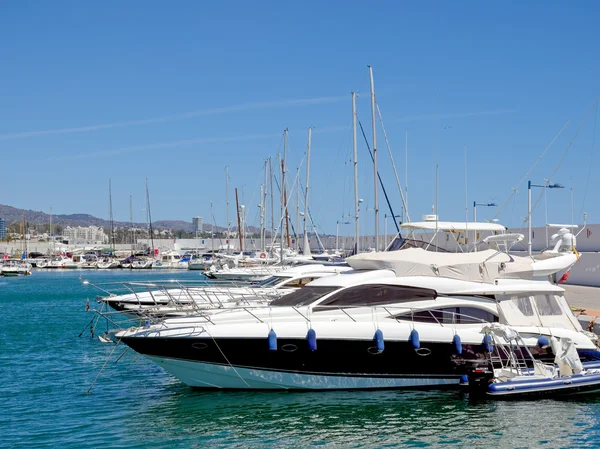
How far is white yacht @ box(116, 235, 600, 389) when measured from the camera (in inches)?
639

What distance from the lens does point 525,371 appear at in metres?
16.8

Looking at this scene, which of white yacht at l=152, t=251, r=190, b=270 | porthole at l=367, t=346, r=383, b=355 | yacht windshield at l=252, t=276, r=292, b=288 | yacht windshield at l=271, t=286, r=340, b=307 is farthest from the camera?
white yacht at l=152, t=251, r=190, b=270

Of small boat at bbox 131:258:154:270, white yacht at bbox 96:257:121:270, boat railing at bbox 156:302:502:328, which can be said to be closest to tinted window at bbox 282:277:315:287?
boat railing at bbox 156:302:502:328

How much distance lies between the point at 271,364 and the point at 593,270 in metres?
26.2

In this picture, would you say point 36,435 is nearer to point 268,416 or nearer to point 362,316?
point 268,416

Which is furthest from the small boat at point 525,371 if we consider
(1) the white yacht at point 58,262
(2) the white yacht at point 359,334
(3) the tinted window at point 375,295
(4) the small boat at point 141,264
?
(1) the white yacht at point 58,262

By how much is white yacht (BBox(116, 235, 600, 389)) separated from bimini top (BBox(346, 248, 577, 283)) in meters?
0.69

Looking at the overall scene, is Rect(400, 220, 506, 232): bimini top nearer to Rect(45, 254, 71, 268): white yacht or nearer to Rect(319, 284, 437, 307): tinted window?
Rect(319, 284, 437, 307): tinted window

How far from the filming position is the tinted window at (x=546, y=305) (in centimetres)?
1823

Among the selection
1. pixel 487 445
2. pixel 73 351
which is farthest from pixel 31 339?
pixel 487 445

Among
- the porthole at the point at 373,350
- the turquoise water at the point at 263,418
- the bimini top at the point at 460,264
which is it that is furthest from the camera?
the bimini top at the point at 460,264

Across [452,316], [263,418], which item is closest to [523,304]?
[452,316]

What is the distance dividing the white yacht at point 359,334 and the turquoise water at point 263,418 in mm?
434

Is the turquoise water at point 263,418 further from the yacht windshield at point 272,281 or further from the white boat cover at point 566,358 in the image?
the yacht windshield at point 272,281
